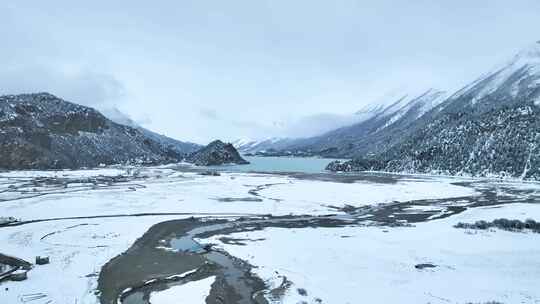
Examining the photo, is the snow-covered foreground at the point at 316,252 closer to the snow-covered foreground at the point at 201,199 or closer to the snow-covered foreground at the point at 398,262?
the snow-covered foreground at the point at 398,262

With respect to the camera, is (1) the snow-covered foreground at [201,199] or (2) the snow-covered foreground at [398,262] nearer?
(2) the snow-covered foreground at [398,262]

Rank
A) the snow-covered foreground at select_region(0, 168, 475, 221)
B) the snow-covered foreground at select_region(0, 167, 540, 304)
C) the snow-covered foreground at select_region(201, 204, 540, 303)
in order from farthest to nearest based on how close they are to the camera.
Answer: the snow-covered foreground at select_region(0, 168, 475, 221) < the snow-covered foreground at select_region(0, 167, 540, 304) < the snow-covered foreground at select_region(201, 204, 540, 303)

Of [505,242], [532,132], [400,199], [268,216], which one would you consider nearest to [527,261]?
[505,242]

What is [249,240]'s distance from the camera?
50656mm

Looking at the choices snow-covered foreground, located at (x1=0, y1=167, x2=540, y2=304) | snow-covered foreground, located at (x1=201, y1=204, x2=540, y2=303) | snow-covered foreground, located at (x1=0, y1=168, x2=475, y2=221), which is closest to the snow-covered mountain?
snow-covered foreground, located at (x1=0, y1=168, x2=475, y2=221)

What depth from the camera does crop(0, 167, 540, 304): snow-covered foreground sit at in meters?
31.7

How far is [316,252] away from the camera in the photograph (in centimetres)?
4406

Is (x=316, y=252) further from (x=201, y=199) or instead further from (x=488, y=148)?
(x=488, y=148)

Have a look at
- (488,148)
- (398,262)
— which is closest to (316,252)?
(398,262)

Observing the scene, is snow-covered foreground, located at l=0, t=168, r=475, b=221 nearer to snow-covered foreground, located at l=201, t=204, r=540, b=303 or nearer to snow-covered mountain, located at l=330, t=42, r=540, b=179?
snow-covered foreground, located at l=201, t=204, r=540, b=303

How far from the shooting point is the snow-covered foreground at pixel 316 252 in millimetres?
31656

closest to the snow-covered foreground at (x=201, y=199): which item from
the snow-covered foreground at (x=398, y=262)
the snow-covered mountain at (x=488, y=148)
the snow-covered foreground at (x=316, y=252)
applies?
the snow-covered foreground at (x=316, y=252)

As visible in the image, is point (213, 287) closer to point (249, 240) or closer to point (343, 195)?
point (249, 240)

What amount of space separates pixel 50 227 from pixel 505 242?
5265 cm
